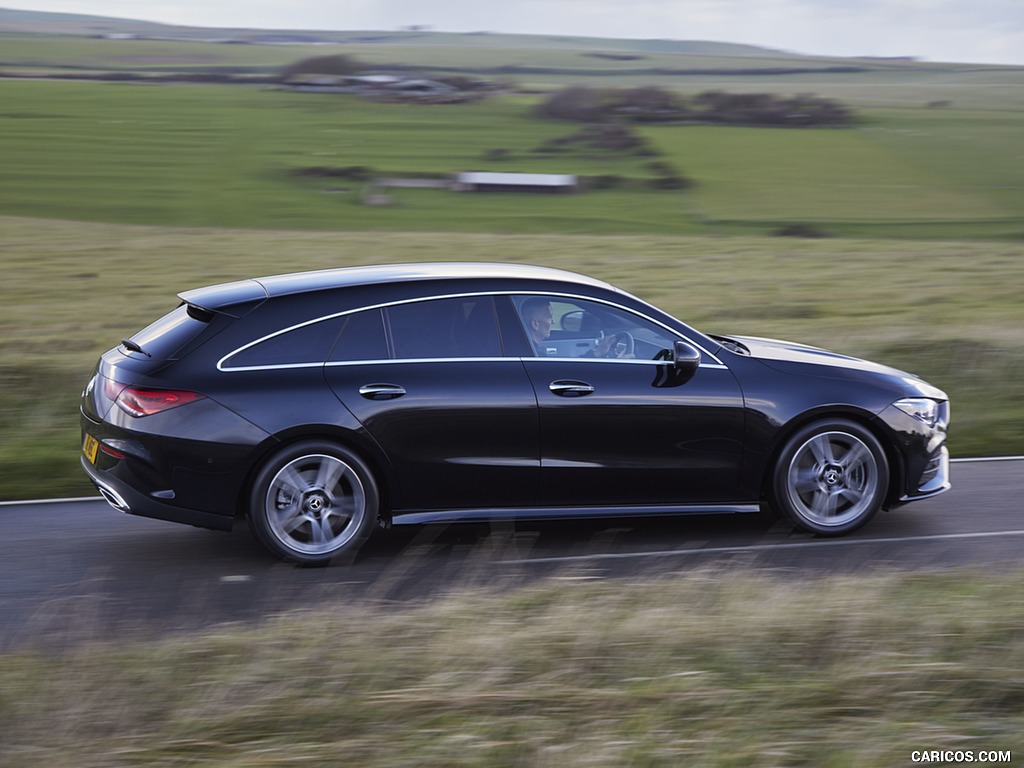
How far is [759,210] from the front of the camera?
4103 centimetres

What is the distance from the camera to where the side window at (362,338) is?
21.7ft

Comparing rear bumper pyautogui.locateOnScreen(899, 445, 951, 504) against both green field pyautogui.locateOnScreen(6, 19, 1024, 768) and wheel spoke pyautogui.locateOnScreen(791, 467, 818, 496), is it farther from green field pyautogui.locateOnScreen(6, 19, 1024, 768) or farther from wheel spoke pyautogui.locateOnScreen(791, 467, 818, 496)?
green field pyautogui.locateOnScreen(6, 19, 1024, 768)

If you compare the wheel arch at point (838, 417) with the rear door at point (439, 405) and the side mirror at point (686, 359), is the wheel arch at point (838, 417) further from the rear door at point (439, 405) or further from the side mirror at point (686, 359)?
the rear door at point (439, 405)

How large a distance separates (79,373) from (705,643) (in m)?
8.39

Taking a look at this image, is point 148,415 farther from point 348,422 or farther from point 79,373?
point 79,373

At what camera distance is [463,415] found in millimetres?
6621

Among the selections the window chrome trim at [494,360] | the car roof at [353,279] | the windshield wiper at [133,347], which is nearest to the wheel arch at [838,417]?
the window chrome trim at [494,360]

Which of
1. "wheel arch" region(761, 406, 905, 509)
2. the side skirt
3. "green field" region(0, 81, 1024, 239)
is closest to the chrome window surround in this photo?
"wheel arch" region(761, 406, 905, 509)

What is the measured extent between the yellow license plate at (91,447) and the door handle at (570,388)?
242cm

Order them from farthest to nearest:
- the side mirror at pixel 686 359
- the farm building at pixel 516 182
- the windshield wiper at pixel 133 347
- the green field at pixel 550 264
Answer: the farm building at pixel 516 182
the side mirror at pixel 686 359
the windshield wiper at pixel 133 347
the green field at pixel 550 264

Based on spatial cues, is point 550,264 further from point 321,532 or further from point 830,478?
point 321,532

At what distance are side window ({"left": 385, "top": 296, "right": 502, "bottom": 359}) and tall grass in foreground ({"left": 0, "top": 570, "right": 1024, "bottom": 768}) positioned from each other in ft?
5.75

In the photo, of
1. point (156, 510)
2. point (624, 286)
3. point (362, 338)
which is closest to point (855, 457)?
point (362, 338)

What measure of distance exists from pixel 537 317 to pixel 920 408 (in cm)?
230
